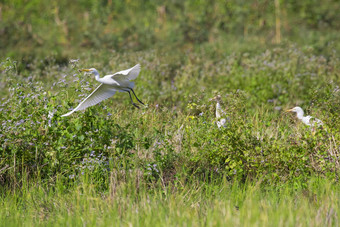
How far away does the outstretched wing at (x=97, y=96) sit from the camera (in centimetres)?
489

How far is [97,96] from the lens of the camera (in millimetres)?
5043

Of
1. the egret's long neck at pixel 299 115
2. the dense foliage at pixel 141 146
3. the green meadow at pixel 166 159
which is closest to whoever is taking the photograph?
the green meadow at pixel 166 159

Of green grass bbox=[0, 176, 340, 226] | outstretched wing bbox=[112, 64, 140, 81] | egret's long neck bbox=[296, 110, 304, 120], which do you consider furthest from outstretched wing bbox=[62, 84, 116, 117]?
egret's long neck bbox=[296, 110, 304, 120]

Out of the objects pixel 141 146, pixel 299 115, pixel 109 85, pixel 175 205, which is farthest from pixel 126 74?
pixel 299 115

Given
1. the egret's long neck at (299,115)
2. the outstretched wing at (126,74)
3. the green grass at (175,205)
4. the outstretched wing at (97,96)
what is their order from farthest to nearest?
1. the egret's long neck at (299,115)
2. the outstretched wing at (126,74)
3. the outstretched wing at (97,96)
4. the green grass at (175,205)

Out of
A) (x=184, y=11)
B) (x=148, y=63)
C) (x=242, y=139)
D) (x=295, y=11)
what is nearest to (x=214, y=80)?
(x=148, y=63)

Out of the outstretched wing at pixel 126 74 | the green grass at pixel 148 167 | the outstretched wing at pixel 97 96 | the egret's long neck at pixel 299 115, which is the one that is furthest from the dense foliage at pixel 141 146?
the egret's long neck at pixel 299 115

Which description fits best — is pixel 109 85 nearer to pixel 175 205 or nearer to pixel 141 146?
pixel 141 146

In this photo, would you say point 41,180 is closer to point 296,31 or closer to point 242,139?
point 242,139

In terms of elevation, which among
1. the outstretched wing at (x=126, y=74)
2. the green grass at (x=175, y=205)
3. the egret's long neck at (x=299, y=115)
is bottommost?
the egret's long neck at (x=299, y=115)

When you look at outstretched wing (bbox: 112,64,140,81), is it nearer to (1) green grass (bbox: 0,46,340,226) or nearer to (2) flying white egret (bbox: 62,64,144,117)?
(2) flying white egret (bbox: 62,64,144,117)

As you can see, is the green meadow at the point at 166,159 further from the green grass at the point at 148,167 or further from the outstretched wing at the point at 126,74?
the outstretched wing at the point at 126,74

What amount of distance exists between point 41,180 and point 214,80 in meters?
4.88

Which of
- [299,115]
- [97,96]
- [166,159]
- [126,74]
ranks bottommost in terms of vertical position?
[299,115]
